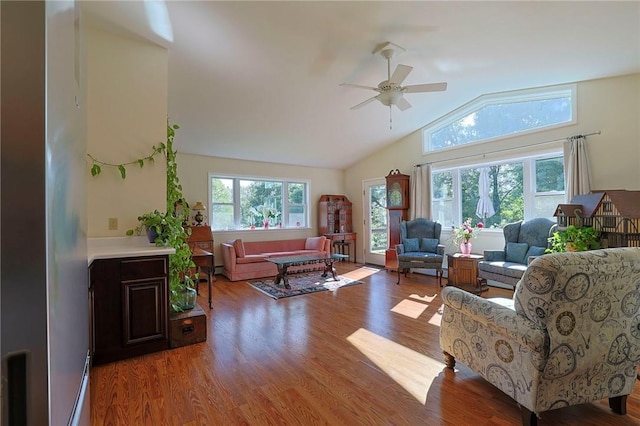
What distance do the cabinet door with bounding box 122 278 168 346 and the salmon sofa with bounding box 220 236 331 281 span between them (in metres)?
2.68

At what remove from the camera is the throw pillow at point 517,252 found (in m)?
4.18

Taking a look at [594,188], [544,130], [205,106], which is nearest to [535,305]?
[594,188]

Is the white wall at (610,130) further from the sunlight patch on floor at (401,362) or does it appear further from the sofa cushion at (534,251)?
the sunlight patch on floor at (401,362)

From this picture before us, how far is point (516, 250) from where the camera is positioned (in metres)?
4.24

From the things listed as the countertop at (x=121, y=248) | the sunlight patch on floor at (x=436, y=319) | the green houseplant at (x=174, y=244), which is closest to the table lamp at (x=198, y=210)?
the green houseplant at (x=174, y=244)

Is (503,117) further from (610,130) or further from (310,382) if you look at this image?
(310,382)

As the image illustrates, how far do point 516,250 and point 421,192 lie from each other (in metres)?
1.98

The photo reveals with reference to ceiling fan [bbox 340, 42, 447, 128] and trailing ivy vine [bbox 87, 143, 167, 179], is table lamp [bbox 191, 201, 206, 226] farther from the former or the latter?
ceiling fan [bbox 340, 42, 447, 128]

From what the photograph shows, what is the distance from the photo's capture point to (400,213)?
19.9 ft

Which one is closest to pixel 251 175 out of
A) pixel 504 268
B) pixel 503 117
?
pixel 503 117

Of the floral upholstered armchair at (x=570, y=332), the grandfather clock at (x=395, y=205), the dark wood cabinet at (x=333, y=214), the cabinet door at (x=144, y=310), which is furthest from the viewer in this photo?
the dark wood cabinet at (x=333, y=214)

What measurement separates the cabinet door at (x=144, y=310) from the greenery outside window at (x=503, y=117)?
16.8 ft

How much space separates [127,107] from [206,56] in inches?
39.0

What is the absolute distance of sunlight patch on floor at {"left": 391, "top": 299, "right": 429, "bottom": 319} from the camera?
11.5ft
